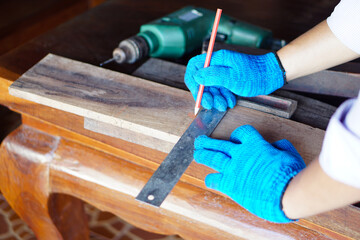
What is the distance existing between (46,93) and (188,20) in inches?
19.8

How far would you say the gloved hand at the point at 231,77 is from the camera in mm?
771

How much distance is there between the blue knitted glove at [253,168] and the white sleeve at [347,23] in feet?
0.85

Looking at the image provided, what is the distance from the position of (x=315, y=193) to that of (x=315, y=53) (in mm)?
369

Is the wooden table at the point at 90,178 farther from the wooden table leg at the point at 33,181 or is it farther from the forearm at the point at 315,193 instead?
the forearm at the point at 315,193

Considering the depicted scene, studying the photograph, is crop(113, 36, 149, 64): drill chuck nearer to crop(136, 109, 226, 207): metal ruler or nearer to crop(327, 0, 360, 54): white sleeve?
crop(136, 109, 226, 207): metal ruler

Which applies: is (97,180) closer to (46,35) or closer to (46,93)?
(46,93)

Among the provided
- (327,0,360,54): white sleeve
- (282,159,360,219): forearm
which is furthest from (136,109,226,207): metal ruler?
(327,0,360,54): white sleeve

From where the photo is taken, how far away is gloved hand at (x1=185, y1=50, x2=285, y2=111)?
771 millimetres

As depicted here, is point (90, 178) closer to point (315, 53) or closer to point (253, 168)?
point (253, 168)

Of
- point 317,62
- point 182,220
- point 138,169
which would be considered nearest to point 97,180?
point 138,169

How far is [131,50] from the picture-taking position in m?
1.01

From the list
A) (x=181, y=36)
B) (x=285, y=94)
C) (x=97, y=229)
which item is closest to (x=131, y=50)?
(x=181, y=36)

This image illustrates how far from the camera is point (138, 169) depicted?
90 centimetres

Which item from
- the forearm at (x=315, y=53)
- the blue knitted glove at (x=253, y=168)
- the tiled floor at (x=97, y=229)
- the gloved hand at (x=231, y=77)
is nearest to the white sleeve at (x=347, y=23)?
the forearm at (x=315, y=53)
